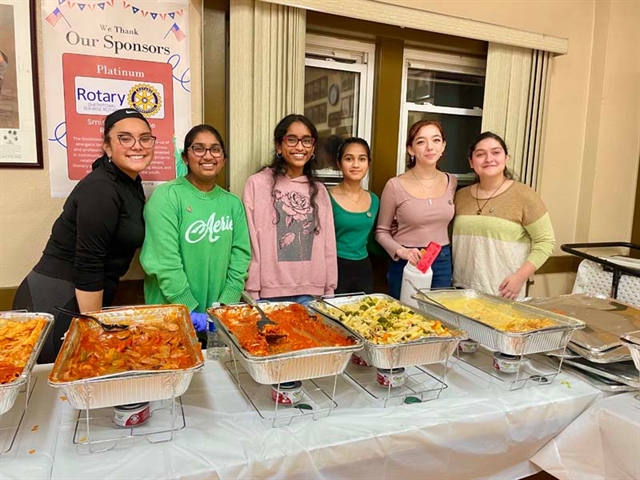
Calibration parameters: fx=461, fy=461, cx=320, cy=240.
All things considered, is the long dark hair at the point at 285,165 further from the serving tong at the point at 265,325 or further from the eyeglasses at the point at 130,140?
the serving tong at the point at 265,325

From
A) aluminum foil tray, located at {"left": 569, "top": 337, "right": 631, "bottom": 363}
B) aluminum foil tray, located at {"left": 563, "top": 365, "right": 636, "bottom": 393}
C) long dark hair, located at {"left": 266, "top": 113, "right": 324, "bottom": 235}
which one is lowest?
aluminum foil tray, located at {"left": 563, "top": 365, "right": 636, "bottom": 393}

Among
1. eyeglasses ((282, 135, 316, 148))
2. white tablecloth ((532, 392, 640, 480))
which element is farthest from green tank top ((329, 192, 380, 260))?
white tablecloth ((532, 392, 640, 480))

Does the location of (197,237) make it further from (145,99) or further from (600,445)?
(600,445)

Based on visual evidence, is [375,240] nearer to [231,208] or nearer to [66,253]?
[231,208]

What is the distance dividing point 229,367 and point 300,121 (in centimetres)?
121

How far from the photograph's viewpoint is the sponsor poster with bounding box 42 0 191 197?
209 cm

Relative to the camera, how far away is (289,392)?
1201mm

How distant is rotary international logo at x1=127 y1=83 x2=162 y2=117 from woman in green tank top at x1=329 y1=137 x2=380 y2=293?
0.95m

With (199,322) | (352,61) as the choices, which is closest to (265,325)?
(199,322)

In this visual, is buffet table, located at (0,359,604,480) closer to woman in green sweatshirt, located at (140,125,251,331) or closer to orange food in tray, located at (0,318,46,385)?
orange food in tray, located at (0,318,46,385)

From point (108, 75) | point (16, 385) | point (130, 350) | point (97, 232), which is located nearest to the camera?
point (16, 385)

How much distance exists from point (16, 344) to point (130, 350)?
0.30 metres

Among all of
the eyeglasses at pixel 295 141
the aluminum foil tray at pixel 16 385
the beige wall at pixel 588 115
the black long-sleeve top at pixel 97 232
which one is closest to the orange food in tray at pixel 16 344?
the aluminum foil tray at pixel 16 385

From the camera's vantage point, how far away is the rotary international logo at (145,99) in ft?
7.29
